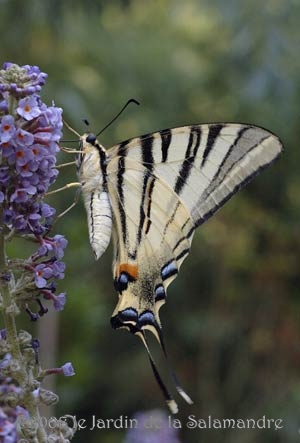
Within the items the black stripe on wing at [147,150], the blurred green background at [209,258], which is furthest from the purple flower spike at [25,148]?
the blurred green background at [209,258]

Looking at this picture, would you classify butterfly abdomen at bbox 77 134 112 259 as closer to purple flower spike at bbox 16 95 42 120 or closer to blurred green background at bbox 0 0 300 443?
purple flower spike at bbox 16 95 42 120

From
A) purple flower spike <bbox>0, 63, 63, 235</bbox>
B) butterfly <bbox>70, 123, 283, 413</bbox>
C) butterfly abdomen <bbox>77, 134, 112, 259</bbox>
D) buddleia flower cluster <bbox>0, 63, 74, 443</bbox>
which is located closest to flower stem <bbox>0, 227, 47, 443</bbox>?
buddleia flower cluster <bbox>0, 63, 74, 443</bbox>

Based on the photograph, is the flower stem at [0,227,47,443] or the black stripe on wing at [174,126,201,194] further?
the black stripe on wing at [174,126,201,194]

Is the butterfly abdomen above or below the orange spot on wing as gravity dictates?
above

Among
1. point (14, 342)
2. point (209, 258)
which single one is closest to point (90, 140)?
point (14, 342)

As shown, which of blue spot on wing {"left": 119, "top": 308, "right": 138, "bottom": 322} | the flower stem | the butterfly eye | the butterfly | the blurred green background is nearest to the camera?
the flower stem

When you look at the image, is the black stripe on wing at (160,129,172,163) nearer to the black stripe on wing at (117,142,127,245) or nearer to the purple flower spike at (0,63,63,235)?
the black stripe on wing at (117,142,127,245)

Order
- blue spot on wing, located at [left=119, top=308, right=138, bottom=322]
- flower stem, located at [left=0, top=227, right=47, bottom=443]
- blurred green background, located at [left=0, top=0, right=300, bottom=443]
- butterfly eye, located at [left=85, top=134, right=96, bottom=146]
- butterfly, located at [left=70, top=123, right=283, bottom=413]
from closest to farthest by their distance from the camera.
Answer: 1. flower stem, located at [left=0, top=227, right=47, bottom=443]
2. blue spot on wing, located at [left=119, top=308, right=138, bottom=322]
3. butterfly, located at [left=70, top=123, right=283, bottom=413]
4. butterfly eye, located at [left=85, top=134, right=96, bottom=146]
5. blurred green background, located at [left=0, top=0, right=300, bottom=443]
